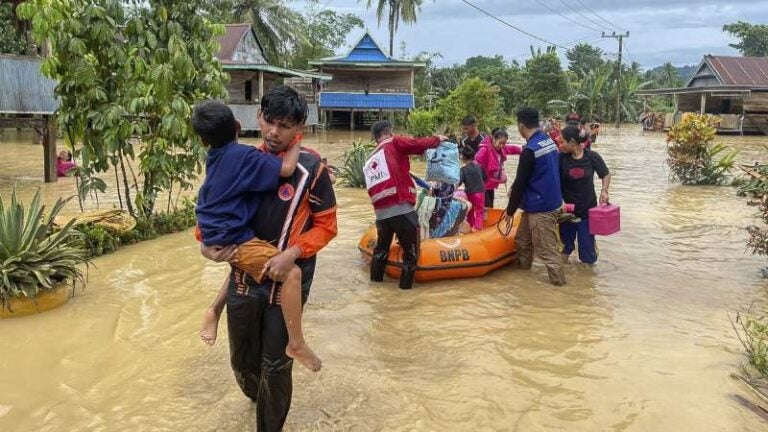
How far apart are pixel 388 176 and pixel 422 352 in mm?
1735

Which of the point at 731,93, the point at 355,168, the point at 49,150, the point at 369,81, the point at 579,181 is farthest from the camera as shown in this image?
the point at 369,81

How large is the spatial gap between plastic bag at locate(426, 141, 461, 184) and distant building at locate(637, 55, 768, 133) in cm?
3167

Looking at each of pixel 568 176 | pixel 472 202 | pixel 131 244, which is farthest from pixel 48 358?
pixel 568 176

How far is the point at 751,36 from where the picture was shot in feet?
210

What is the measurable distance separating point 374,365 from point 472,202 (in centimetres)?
328

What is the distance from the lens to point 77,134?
752 centimetres

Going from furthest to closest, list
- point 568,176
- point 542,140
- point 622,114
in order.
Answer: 1. point 622,114
2. point 568,176
3. point 542,140

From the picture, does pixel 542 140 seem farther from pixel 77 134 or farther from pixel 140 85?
pixel 77 134

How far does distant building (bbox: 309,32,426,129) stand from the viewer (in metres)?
32.2

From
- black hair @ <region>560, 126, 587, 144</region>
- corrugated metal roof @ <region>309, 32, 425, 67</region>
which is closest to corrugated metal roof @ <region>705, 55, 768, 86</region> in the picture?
corrugated metal roof @ <region>309, 32, 425, 67</region>

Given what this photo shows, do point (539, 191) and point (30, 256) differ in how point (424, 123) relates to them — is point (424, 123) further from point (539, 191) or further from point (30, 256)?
point (30, 256)

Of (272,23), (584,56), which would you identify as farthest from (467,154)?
(584,56)

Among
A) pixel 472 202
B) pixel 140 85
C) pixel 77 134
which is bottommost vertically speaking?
pixel 472 202

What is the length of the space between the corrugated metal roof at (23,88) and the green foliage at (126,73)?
495cm
